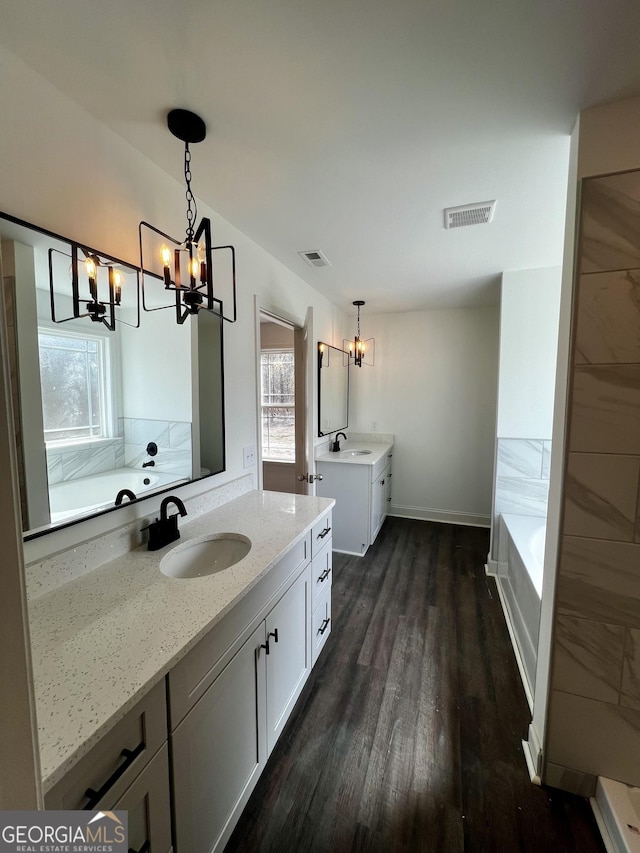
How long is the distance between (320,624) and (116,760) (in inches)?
55.0

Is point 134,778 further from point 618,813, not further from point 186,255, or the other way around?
point 186,255

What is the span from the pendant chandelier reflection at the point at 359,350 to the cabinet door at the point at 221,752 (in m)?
3.29

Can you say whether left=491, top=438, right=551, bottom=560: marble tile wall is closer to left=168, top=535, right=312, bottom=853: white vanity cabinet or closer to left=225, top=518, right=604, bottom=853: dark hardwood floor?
left=225, top=518, right=604, bottom=853: dark hardwood floor

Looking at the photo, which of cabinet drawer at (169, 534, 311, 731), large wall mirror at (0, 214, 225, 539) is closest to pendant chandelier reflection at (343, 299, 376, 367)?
large wall mirror at (0, 214, 225, 539)

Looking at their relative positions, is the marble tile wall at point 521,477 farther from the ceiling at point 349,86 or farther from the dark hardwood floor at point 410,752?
the ceiling at point 349,86

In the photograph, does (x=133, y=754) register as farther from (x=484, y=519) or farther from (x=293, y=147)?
(x=484, y=519)

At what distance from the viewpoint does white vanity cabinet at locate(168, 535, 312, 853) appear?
96 centimetres

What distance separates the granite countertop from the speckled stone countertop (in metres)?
1.85

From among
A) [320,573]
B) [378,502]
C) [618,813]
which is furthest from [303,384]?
[618,813]

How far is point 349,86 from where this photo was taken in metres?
1.13

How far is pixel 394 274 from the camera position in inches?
114

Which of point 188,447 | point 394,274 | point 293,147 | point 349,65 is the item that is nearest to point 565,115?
point 349,65

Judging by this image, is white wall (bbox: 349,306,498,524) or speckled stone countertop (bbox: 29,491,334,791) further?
white wall (bbox: 349,306,498,524)

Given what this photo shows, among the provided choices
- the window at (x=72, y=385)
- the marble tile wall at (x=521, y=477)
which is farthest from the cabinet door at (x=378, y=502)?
the window at (x=72, y=385)
